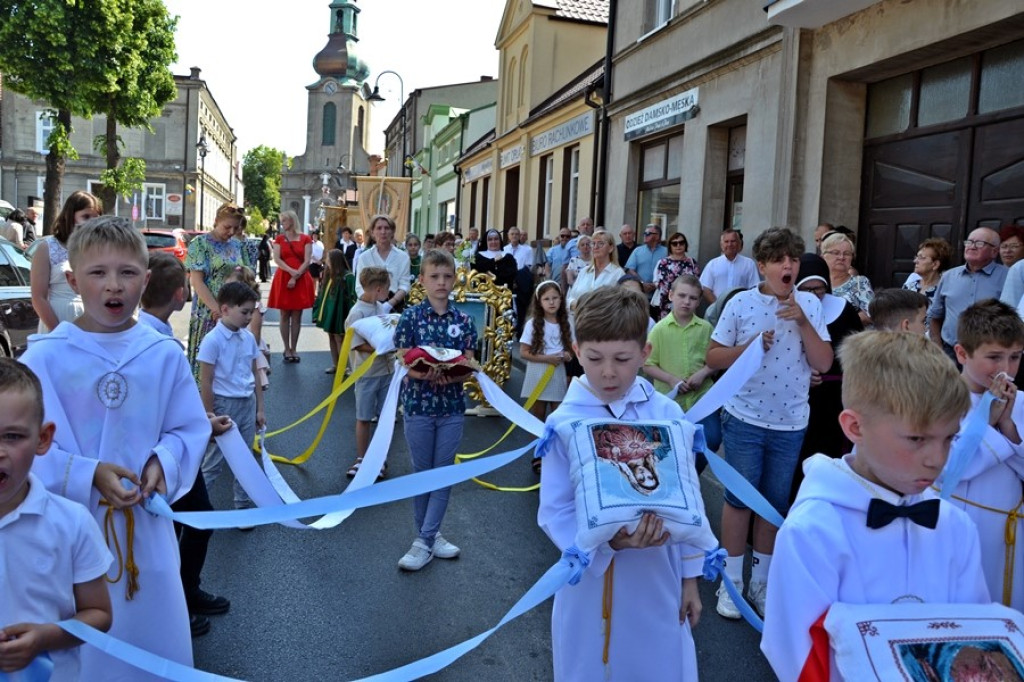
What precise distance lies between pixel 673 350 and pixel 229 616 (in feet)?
10.5

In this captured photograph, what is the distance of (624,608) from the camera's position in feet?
8.89

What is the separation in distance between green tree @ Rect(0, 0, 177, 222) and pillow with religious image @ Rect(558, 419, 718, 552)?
2595cm

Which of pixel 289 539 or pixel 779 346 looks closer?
pixel 779 346

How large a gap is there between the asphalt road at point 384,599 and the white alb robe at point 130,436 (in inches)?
44.5

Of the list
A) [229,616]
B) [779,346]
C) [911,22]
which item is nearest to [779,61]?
[911,22]

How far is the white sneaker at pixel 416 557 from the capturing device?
5105mm

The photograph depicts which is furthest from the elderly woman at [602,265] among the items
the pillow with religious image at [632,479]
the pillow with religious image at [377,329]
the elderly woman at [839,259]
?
the pillow with religious image at [632,479]

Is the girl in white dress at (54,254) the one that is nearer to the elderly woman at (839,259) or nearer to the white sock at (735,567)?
the white sock at (735,567)

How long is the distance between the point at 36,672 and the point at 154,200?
7608 cm

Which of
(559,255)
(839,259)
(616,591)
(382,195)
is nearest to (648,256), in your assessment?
(559,255)

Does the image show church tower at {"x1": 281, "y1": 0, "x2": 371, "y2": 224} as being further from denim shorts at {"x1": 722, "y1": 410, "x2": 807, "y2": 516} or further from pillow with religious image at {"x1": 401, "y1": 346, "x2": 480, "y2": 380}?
denim shorts at {"x1": 722, "y1": 410, "x2": 807, "y2": 516}

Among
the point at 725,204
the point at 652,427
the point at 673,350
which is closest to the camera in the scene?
the point at 652,427

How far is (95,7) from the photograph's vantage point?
2688 cm

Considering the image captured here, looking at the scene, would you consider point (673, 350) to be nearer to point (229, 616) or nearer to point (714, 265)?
point (229, 616)
